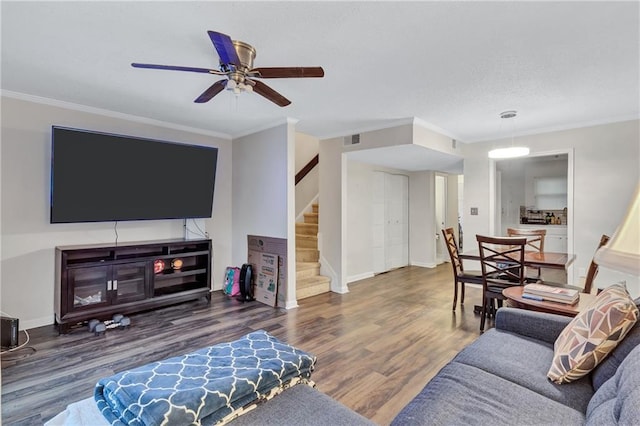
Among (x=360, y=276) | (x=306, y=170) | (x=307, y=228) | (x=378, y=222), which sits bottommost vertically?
(x=360, y=276)

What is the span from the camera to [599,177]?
4.21m

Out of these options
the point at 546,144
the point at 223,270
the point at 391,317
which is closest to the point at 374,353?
the point at 391,317

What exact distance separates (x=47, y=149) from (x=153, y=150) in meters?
1.07

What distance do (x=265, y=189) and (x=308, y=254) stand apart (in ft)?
4.77

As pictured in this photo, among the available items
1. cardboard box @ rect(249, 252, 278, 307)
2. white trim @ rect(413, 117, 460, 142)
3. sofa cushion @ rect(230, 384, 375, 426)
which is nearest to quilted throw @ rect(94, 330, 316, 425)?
sofa cushion @ rect(230, 384, 375, 426)

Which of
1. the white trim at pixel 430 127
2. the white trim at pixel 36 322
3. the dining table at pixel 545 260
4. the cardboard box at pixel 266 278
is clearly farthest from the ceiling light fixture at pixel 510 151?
the white trim at pixel 36 322

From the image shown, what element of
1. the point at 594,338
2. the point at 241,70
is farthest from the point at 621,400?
the point at 241,70

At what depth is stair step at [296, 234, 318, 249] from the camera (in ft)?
18.0

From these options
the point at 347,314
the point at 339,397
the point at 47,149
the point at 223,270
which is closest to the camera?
the point at 339,397

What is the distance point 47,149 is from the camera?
3.51 meters

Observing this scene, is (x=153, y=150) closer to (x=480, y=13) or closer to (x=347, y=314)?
(x=347, y=314)

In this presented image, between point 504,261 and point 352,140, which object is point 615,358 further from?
point 352,140

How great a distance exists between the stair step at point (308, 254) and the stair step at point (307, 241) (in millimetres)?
170

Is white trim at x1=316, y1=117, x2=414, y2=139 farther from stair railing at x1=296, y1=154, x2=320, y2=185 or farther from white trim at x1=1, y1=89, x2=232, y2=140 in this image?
white trim at x1=1, y1=89, x2=232, y2=140
